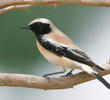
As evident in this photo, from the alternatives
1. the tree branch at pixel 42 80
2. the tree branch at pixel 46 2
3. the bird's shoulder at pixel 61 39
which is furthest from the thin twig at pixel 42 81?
the tree branch at pixel 46 2

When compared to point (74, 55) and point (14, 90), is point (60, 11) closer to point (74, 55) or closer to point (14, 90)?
point (14, 90)

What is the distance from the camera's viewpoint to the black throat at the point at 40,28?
7.46 feet

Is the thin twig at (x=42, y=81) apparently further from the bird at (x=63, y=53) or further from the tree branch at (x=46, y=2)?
the tree branch at (x=46, y=2)

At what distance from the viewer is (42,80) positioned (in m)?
2.02

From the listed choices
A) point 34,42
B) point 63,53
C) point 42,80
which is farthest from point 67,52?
point 34,42

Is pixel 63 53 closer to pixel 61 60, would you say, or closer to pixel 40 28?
pixel 61 60

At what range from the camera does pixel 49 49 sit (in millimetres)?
2184

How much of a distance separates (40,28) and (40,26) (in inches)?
0.6

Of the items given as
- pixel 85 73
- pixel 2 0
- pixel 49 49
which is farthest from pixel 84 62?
pixel 2 0

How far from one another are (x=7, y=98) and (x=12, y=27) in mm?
511

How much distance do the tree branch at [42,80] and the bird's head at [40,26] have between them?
1.04 ft

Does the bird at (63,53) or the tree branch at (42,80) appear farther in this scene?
the bird at (63,53)

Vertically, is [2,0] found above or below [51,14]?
above

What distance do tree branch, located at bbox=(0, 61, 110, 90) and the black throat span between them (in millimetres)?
313
